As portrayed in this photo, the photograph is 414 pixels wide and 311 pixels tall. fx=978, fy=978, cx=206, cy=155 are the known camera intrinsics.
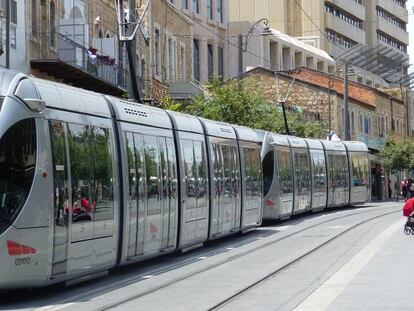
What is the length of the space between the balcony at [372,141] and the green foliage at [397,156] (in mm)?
1903

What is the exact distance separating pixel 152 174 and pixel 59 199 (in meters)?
4.21

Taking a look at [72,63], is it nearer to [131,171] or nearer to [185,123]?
[185,123]

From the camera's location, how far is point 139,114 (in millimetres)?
16828

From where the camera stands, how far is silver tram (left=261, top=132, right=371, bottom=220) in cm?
3234

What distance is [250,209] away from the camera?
25969 mm

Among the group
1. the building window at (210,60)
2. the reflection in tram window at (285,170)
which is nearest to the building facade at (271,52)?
the building window at (210,60)

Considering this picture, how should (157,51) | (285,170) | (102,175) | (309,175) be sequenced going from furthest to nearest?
(157,51) < (309,175) < (285,170) < (102,175)

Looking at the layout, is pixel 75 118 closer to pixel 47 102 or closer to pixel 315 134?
pixel 47 102

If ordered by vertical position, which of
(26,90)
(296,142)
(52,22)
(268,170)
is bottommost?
(268,170)

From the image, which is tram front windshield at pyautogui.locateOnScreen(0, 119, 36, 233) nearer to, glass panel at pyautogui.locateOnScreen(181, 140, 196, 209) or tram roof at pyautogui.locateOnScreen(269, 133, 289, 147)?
glass panel at pyautogui.locateOnScreen(181, 140, 196, 209)

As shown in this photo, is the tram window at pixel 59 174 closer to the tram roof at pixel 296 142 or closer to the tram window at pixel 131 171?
the tram window at pixel 131 171

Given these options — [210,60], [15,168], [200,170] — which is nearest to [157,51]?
[210,60]

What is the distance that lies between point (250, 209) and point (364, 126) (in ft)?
173

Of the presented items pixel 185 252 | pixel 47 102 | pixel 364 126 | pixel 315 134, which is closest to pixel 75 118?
pixel 47 102
